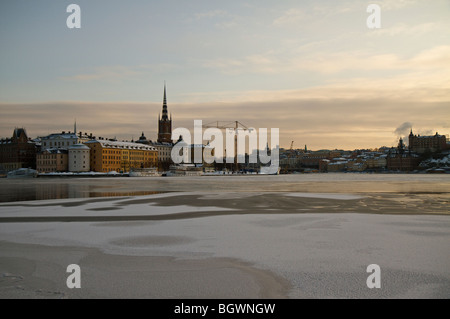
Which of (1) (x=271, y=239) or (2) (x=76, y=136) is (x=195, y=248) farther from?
(2) (x=76, y=136)

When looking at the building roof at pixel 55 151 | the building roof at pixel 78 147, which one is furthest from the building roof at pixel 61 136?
the building roof at pixel 78 147

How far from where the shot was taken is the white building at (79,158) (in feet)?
441

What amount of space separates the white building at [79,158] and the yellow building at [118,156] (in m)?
4.67

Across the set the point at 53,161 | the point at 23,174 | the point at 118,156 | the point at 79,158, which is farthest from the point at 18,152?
the point at 23,174

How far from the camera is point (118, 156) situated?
499 feet

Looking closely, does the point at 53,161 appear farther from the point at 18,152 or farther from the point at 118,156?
the point at 18,152

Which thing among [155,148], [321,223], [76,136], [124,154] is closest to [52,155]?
[76,136]

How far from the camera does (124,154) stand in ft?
513

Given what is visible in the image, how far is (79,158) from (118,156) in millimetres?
19137

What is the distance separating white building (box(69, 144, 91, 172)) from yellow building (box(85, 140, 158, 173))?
4.67 metres

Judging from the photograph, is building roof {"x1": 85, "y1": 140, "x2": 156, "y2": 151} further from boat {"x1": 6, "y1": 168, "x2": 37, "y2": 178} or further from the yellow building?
boat {"x1": 6, "y1": 168, "x2": 37, "y2": 178}

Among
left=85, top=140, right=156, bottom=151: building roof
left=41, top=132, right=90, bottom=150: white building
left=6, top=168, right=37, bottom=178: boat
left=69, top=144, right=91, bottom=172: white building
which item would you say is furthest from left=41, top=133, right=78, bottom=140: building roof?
left=6, top=168, right=37, bottom=178: boat

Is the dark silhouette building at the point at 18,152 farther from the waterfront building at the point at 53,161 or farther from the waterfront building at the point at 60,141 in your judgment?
the waterfront building at the point at 53,161
